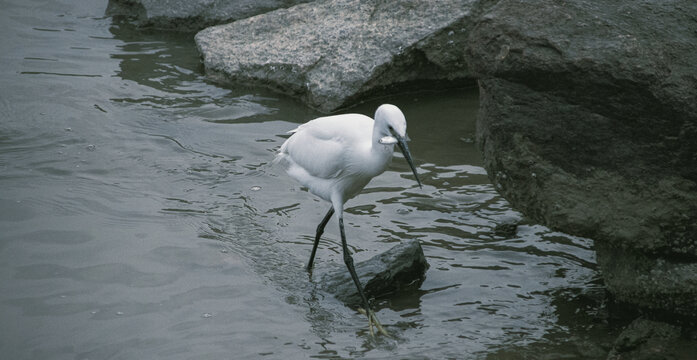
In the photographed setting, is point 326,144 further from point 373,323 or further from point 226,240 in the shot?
point 373,323

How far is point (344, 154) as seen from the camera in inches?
186

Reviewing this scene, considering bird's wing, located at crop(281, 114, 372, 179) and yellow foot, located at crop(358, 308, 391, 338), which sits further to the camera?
bird's wing, located at crop(281, 114, 372, 179)

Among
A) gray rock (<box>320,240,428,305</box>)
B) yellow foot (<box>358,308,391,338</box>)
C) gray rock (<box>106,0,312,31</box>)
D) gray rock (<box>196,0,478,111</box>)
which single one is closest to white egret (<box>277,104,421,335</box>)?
yellow foot (<box>358,308,391,338</box>)

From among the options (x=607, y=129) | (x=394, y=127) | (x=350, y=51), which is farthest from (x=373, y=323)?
(x=350, y=51)

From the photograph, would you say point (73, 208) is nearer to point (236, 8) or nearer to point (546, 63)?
point (546, 63)

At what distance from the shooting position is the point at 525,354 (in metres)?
4.03

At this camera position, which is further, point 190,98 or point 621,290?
point 190,98

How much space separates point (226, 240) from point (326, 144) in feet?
3.70

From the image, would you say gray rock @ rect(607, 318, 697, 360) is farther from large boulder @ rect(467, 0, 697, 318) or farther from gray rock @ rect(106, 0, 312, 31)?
gray rock @ rect(106, 0, 312, 31)

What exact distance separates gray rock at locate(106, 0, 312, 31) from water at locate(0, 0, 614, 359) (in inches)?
62.8

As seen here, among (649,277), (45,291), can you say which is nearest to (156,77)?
(45,291)

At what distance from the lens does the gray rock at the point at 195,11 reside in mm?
9414

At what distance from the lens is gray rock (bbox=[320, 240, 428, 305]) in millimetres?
4766

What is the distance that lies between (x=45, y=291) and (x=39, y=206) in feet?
4.02
